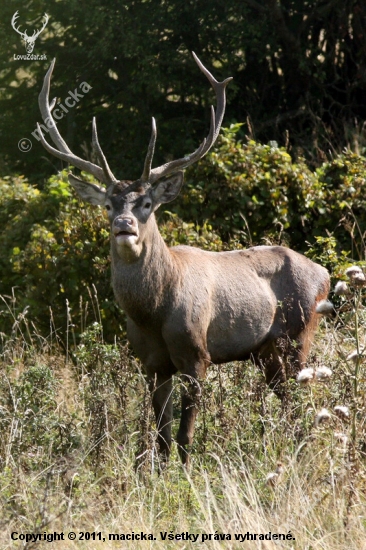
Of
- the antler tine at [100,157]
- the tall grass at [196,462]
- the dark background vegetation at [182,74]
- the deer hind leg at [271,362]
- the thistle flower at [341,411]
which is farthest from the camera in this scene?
the dark background vegetation at [182,74]

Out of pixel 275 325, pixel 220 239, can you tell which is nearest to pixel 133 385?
pixel 275 325

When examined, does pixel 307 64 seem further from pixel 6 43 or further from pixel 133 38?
pixel 6 43

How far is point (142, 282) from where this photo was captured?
6500mm

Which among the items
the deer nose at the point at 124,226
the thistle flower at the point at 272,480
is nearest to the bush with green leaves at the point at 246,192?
the deer nose at the point at 124,226

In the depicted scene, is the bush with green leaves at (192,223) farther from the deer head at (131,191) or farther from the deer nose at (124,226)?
the deer nose at (124,226)

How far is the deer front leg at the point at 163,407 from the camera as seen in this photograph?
6.61m

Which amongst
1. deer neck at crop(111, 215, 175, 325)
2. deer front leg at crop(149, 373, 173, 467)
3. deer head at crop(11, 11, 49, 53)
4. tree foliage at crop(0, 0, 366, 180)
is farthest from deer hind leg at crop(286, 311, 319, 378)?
deer head at crop(11, 11, 49, 53)

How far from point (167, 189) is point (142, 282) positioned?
71 cm

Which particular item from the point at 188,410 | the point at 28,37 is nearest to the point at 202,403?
the point at 188,410

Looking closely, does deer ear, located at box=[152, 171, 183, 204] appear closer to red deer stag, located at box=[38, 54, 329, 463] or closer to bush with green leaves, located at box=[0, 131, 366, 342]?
red deer stag, located at box=[38, 54, 329, 463]

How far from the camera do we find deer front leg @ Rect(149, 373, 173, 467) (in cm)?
661

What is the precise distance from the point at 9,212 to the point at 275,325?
4073mm

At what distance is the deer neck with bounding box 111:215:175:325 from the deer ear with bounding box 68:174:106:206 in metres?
0.45

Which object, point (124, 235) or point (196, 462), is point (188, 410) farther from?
point (124, 235)
